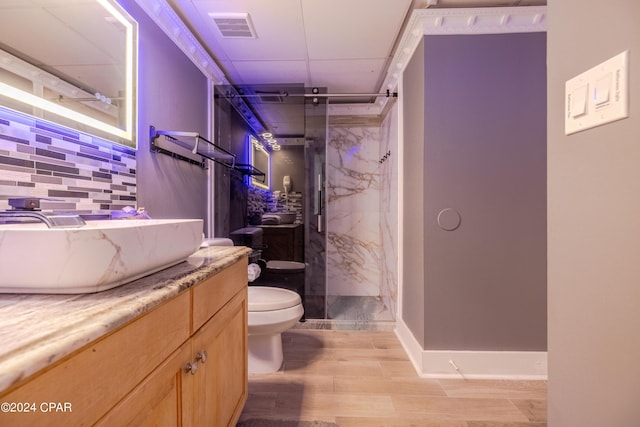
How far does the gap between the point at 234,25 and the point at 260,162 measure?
1211mm

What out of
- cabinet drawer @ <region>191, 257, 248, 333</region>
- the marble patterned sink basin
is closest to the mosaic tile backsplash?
the marble patterned sink basin

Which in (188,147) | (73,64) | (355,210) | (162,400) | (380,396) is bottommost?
(380,396)

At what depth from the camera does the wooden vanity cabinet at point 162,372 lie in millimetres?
409

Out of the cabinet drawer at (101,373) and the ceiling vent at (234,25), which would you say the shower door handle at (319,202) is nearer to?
the ceiling vent at (234,25)

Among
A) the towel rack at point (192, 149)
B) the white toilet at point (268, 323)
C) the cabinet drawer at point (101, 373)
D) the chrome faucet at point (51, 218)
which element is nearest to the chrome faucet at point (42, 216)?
the chrome faucet at point (51, 218)

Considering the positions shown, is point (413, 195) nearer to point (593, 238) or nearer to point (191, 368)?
point (593, 238)

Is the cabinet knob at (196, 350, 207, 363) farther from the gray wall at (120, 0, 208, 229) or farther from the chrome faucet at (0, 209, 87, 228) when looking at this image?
the gray wall at (120, 0, 208, 229)

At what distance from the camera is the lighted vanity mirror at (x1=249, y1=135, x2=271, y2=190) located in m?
2.84

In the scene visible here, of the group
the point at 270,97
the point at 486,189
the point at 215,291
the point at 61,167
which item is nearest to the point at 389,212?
the point at 486,189

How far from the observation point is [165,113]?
5.83ft

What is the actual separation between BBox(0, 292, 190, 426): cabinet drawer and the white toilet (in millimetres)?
1023

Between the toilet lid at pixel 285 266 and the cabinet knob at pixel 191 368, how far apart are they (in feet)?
6.43

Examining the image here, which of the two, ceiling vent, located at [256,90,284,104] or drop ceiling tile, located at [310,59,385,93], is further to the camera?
ceiling vent, located at [256,90,284,104]

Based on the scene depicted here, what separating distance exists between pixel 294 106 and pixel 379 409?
8.20 ft
